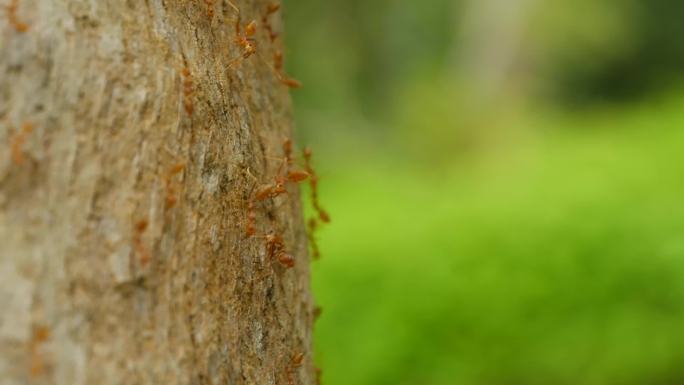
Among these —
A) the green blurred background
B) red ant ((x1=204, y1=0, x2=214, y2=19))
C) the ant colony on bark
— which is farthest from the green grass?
red ant ((x1=204, y1=0, x2=214, y2=19))

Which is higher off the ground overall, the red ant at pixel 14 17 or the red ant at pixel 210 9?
the red ant at pixel 210 9

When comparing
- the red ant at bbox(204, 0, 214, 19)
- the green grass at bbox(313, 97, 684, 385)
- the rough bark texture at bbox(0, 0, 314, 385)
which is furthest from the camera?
the green grass at bbox(313, 97, 684, 385)

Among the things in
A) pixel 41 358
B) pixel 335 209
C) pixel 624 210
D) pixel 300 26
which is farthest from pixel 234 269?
pixel 300 26

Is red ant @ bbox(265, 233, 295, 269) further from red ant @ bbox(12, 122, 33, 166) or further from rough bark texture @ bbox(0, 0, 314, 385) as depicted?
red ant @ bbox(12, 122, 33, 166)

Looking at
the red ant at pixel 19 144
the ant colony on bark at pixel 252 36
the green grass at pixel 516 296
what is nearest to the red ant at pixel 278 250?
the ant colony on bark at pixel 252 36

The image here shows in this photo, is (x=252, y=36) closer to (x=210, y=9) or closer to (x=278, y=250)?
(x=210, y=9)

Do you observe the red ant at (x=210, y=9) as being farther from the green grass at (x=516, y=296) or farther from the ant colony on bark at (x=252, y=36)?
the green grass at (x=516, y=296)

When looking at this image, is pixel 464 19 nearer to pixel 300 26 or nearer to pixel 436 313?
pixel 300 26
